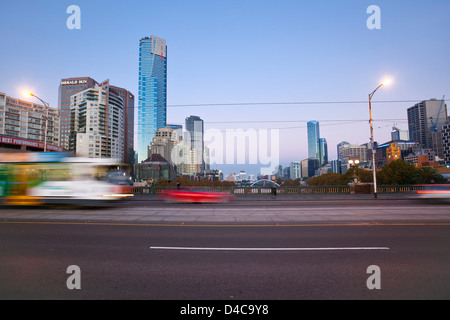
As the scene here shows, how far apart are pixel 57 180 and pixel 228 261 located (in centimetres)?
1369

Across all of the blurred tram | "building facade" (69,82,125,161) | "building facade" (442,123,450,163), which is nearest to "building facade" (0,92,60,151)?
"building facade" (69,82,125,161)

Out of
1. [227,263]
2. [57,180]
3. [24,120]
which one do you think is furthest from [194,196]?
[24,120]

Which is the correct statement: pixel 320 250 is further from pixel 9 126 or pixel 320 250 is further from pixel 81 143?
pixel 9 126

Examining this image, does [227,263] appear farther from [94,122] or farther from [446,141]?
[446,141]

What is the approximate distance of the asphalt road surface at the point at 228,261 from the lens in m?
3.82

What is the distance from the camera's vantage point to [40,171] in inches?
584

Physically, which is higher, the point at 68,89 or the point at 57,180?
the point at 68,89

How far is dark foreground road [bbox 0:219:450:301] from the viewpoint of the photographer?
3809mm

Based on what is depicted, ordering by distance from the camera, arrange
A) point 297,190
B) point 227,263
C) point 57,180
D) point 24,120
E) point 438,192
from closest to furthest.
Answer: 1. point 227,263
2. point 57,180
3. point 438,192
4. point 297,190
5. point 24,120

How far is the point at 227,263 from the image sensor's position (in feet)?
16.6

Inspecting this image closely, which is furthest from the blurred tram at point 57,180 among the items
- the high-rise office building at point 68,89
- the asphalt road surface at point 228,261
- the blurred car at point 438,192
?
the high-rise office building at point 68,89

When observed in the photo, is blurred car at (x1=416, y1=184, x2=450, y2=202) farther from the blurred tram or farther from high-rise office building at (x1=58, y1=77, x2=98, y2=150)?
high-rise office building at (x1=58, y1=77, x2=98, y2=150)
